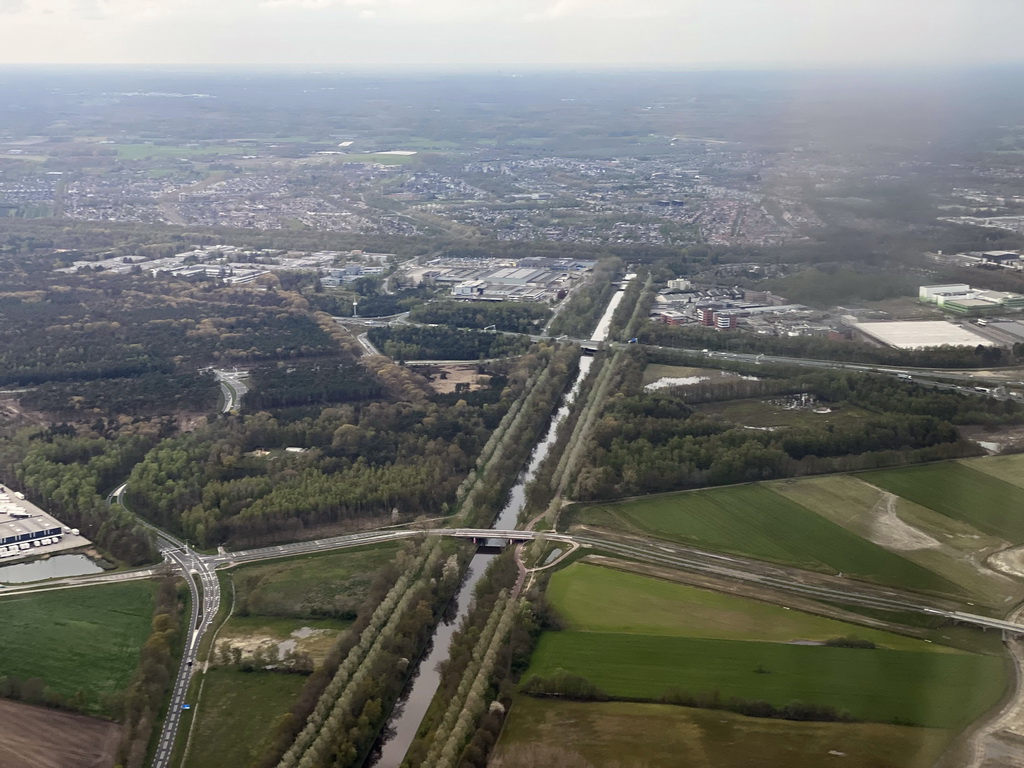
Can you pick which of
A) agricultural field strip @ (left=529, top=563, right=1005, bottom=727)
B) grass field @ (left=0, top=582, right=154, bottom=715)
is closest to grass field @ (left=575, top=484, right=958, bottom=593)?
agricultural field strip @ (left=529, top=563, right=1005, bottom=727)

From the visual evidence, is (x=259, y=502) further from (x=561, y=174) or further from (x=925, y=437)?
(x=561, y=174)

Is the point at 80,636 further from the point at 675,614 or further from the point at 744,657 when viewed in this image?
the point at 744,657

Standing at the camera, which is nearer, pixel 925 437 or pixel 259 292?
pixel 925 437

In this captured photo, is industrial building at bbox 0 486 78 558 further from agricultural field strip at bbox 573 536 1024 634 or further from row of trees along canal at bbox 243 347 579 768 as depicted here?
agricultural field strip at bbox 573 536 1024 634

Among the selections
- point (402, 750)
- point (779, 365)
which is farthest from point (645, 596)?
point (779, 365)

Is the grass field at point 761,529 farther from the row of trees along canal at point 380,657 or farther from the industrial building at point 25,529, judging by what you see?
the industrial building at point 25,529

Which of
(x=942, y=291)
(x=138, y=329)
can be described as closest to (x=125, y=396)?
(x=138, y=329)

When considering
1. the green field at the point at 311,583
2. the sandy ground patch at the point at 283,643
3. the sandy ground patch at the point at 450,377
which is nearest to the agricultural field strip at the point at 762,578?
the green field at the point at 311,583
